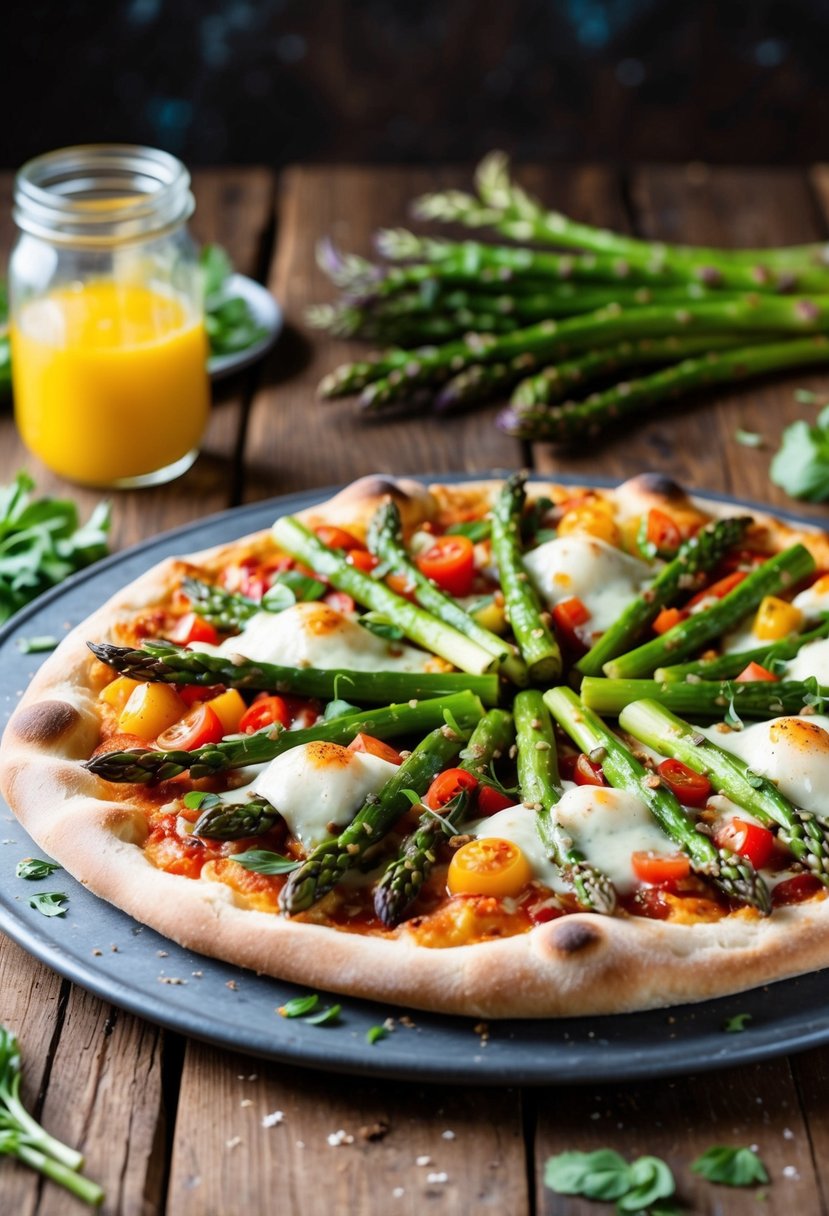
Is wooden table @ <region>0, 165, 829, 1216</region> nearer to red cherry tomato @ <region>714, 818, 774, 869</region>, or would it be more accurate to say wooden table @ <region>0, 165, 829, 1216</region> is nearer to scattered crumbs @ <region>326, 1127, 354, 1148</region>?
scattered crumbs @ <region>326, 1127, 354, 1148</region>

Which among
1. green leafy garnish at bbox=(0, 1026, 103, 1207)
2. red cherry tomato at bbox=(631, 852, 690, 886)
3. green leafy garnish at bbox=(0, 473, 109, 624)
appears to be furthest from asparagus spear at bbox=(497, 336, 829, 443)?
green leafy garnish at bbox=(0, 1026, 103, 1207)

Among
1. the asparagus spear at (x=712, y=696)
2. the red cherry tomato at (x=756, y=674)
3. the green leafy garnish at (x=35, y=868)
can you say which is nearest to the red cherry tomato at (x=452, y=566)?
the asparagus spear at (x=712, y=696)

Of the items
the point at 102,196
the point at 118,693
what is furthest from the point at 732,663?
the point at 102,196

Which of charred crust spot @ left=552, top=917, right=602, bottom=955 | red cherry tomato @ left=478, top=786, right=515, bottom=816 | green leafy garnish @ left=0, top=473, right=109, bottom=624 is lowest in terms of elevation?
green leafy garnish @ left=0, top=473, right=109, bottom=624

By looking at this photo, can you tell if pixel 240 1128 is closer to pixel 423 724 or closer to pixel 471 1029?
pixel 471 1029

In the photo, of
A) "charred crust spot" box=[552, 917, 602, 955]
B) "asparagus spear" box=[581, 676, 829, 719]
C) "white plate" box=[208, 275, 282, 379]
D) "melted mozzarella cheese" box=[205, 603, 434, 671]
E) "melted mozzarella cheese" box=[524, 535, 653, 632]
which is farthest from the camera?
"white plate" box=[208, 275, 282, 379]

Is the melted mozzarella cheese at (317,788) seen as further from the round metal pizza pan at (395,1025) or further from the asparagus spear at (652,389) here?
the asparagus spear at (652,389)
